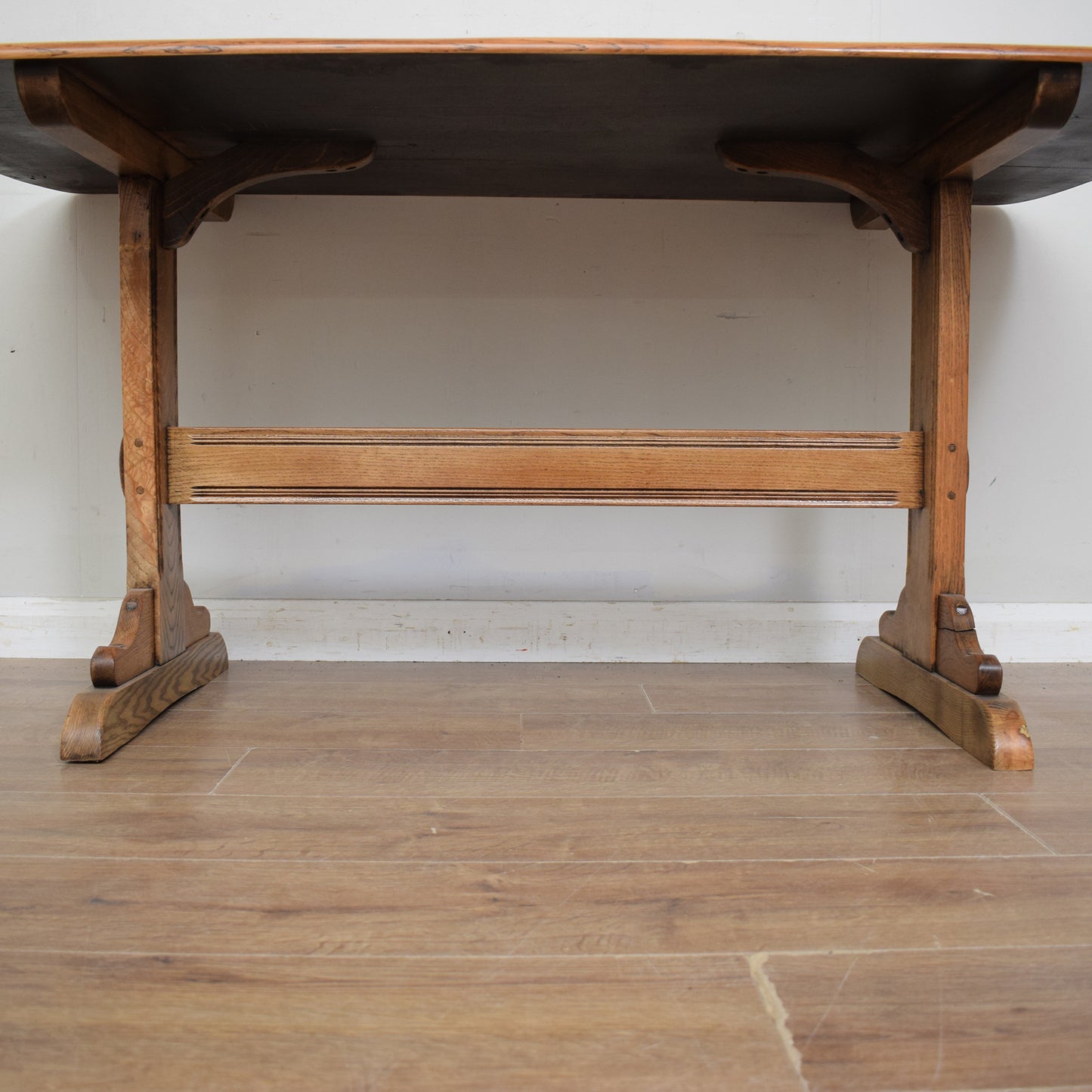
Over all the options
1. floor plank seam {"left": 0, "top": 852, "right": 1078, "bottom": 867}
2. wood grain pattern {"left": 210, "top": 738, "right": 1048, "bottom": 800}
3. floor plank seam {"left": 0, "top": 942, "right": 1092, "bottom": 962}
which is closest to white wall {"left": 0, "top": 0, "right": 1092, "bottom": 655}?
wood grain pattern {"left": 210, "top": 738, "right": 1048, "bottom": 800}

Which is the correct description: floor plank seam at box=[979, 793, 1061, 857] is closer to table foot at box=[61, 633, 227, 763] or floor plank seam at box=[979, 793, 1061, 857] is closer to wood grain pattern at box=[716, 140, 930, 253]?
wood grain pattern at box=[716, 140, 930, 253]

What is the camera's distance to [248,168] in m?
1.38

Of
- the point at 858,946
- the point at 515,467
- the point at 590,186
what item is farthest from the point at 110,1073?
the point at 590,186

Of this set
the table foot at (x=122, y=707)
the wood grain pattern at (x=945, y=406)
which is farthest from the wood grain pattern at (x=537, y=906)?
the wood grain pattern at (x=945, y=406)

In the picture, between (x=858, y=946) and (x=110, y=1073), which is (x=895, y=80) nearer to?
(x=858, y=946)

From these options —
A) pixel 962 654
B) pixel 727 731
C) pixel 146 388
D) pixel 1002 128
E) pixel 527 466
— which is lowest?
pixel 727 731

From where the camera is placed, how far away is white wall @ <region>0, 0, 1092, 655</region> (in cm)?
177

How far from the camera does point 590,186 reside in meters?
1.62

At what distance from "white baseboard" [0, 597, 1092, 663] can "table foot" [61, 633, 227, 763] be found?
255 mm

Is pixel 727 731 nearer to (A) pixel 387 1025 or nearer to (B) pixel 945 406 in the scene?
(B) pixel 945 406

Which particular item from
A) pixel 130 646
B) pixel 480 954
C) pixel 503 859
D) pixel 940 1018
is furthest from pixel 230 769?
pixel 940 1018

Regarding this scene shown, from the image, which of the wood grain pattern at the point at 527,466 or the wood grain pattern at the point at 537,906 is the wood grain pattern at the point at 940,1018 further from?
the wood grain pattern at the point at 527,466

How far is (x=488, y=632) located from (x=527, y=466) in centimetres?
51

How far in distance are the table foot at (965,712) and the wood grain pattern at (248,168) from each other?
4.01 ft
